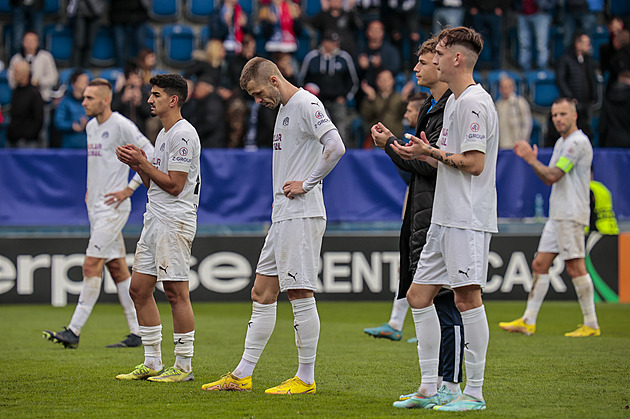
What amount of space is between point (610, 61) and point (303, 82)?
5540 mm

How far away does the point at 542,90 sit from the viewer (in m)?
16.5

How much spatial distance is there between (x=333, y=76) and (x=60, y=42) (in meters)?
5.40

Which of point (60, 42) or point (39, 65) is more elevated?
point (60, 42)

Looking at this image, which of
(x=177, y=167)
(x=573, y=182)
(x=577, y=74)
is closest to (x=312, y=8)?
(x=577, y=74)

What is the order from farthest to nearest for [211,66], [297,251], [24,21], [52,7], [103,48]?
[52,7] → [103,48] → [24,21] → [211,66] → [297,251]

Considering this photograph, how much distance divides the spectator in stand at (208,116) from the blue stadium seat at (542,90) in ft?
19.7

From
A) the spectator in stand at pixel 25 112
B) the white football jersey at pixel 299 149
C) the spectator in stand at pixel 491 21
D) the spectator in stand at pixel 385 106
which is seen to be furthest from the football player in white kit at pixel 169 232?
the spectator in stand at pixel 491 21

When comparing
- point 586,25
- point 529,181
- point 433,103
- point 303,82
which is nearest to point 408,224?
point 433,103

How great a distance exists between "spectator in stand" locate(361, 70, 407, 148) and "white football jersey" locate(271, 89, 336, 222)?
7.85 meters

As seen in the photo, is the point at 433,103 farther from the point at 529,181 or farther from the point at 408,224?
the point at 529,181

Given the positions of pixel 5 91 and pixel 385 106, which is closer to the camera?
pixel 385 106

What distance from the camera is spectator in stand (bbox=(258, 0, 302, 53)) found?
15.5 m

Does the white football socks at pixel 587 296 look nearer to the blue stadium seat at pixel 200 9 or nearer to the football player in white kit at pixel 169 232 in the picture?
the football player in white kit at pixel 169 232

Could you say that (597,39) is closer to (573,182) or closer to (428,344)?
(573,182)
